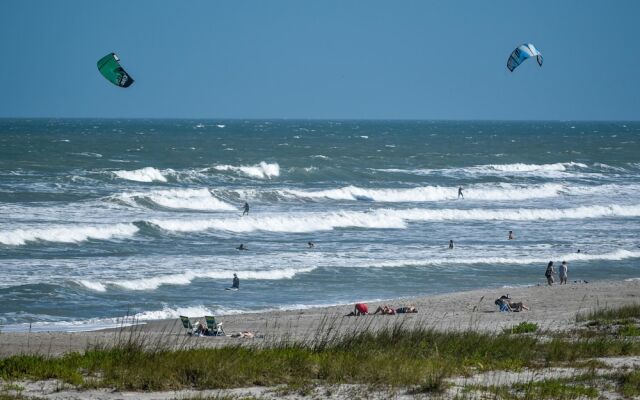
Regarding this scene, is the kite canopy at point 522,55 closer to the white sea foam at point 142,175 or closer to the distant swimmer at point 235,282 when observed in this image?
the distant swimmer at point 235,282

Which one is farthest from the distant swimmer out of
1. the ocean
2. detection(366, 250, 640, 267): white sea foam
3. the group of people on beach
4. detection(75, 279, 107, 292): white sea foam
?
detection(366, 250, 640, 267): white sea foam

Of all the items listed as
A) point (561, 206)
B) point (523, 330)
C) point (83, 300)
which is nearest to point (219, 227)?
point (83, 300)

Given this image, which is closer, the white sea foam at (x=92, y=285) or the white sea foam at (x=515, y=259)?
the white sea foam at (x=92, y=285)

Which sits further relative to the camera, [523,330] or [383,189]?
[383,189]

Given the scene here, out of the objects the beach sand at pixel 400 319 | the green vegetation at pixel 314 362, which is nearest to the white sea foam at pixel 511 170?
the beach sand at pixel 400 319

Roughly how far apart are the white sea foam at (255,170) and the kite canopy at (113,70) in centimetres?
3344

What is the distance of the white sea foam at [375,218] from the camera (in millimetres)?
32781

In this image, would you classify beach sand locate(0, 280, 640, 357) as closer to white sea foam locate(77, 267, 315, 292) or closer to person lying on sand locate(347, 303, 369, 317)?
person lying on sand locate(347, 303, 369, 317)

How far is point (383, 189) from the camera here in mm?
48875

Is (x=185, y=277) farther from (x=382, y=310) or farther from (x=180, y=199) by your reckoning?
(x=180, y=199)

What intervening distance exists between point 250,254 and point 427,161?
140 feet

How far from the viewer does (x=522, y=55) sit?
2544cm

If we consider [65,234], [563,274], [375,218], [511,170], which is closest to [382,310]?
Result: [563,274]

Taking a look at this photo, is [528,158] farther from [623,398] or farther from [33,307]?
[623,398]
